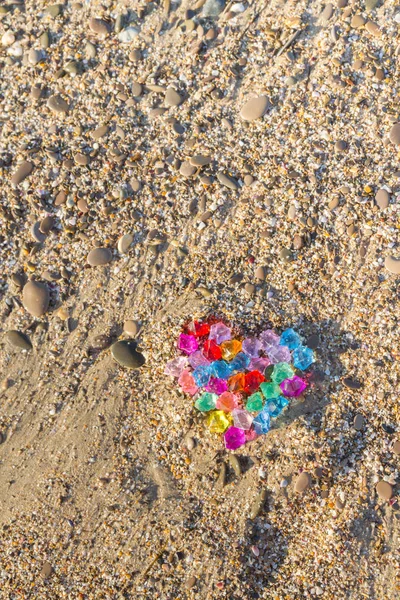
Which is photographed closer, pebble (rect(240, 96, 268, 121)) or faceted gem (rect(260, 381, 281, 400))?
faceted gem (rect(260, 381, 281, 400))

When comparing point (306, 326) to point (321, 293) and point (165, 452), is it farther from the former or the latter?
point (165, 452)

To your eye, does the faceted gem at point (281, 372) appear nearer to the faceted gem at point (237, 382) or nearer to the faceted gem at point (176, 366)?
the faceted gem at point (237, 382)

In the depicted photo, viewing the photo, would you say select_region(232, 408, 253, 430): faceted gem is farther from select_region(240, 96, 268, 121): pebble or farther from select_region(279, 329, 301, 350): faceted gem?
select_region(240, 96, 268, 121): pebble

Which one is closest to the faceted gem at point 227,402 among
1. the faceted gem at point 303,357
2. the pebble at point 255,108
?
the faceted gem at point 303,357

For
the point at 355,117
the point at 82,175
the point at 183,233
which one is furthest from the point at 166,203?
the point at 355,117

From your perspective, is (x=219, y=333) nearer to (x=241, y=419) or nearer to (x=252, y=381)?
(x=252, y=381)

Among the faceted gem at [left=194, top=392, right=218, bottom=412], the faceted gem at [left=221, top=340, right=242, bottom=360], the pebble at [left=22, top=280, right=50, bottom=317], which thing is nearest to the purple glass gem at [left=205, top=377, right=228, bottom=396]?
the faceted gem at [left=194, top=392, right=218, bottom=412]
